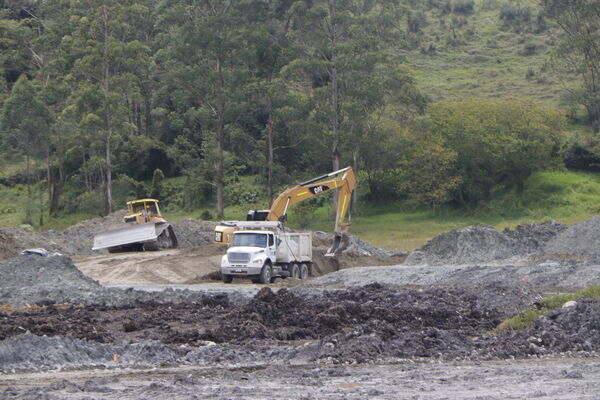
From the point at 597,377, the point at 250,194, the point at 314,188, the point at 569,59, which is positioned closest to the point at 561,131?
the point at 569,59

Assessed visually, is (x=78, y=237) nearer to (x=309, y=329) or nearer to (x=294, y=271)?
(x=294, y=271)

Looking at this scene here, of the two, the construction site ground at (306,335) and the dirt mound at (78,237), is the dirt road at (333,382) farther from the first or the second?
the dirt mound at (78,237)

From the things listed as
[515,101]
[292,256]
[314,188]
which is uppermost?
[515,101]

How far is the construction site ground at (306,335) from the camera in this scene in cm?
1445

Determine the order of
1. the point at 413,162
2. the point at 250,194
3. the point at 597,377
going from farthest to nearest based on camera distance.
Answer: the point at 250,194 < the point at 413,162 < the point at 597,377

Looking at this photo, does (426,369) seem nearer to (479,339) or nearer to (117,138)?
(479,339)

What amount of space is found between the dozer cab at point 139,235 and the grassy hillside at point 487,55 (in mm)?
41059

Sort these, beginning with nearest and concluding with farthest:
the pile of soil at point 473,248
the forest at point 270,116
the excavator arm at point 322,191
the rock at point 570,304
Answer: the rock at point 570,304 → the excavator arm at point 322,191 → the pile of soil at point 473,248 → the forest at point 270,116

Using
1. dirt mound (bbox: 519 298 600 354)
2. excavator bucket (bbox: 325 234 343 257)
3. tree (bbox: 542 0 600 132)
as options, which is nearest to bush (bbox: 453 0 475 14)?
tree (bbox: 542 0 600 132)

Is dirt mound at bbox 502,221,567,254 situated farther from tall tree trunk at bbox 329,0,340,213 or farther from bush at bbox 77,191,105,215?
bush at bbox 77,191,105,215

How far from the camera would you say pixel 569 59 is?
70.5 meters

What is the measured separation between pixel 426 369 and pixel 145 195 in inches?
2288

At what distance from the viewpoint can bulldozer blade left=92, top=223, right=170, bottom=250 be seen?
150 ft

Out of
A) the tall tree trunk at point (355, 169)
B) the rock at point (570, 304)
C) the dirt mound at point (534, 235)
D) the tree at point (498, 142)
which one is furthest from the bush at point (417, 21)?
the rock at point (570, 304)
